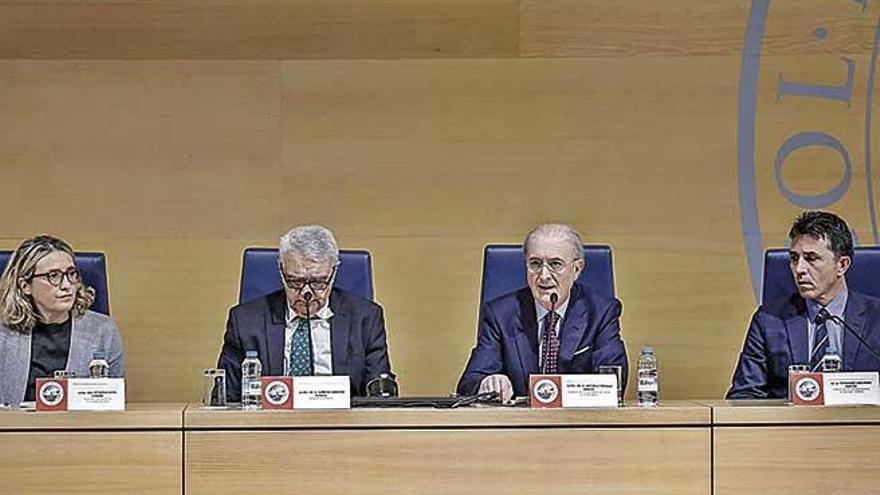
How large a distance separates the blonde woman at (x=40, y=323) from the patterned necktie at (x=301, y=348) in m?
0.50

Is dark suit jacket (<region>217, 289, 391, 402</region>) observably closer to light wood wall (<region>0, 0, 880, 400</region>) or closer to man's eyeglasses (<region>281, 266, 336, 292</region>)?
man's eyeglasses (<region>281, 266, 336, 292</region>)

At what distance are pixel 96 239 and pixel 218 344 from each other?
506 millimetres

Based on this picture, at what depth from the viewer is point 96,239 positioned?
478 cm

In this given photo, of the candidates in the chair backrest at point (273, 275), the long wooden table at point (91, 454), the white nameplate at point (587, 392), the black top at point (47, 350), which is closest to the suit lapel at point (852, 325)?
the white nameplate at point (587, 392)

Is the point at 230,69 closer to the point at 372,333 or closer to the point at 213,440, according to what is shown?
the point at 372,333

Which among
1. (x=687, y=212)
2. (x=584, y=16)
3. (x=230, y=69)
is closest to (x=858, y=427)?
(x=687, y=212)

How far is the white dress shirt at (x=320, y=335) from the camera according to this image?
4023mm

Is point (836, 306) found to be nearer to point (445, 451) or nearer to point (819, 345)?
point (819, 345)

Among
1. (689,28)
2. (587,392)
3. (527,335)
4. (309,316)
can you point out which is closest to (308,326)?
(309,316)

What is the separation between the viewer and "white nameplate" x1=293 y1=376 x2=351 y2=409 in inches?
127

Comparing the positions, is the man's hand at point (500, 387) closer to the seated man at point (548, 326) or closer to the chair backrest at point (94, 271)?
the seated man at point (548, 326)

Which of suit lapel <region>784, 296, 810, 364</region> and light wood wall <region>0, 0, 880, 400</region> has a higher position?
light wood wall <region>0, 0, 880, 400</region>

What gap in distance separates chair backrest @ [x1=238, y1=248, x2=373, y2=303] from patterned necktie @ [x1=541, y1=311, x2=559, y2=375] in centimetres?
53

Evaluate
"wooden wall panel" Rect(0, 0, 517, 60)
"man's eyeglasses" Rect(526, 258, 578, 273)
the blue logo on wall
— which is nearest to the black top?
"wooden wall panel" Rect(0, 0, 517, 60)
